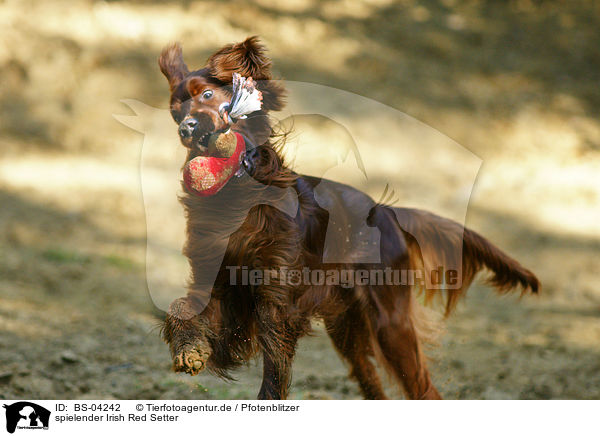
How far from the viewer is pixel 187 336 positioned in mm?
1384

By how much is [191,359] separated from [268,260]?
11.2 inches

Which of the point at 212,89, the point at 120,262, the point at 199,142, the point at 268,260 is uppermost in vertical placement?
the point at 212,89

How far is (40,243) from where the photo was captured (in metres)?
3.35

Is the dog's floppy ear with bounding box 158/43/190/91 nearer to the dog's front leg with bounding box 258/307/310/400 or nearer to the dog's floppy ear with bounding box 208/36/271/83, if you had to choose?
the dog's floppy ear with bounding box 208/36/271/83

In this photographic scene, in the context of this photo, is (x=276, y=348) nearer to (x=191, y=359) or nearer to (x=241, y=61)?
(x=191, y=359)

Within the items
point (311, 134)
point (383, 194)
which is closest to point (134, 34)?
point (311, 134)

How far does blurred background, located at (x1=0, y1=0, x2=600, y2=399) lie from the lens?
7.62 ft

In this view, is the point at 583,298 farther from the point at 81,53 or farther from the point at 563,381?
the point at 81,53

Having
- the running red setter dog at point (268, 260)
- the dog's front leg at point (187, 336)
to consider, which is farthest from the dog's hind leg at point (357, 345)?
the dog's front leg at point (187, 336)

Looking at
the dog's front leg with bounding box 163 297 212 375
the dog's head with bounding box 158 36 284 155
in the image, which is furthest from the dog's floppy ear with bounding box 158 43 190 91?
the dog's front leg with bounding box 163 297 212 375

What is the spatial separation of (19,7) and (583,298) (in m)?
3.22

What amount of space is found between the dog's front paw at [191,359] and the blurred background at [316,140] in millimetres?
367
